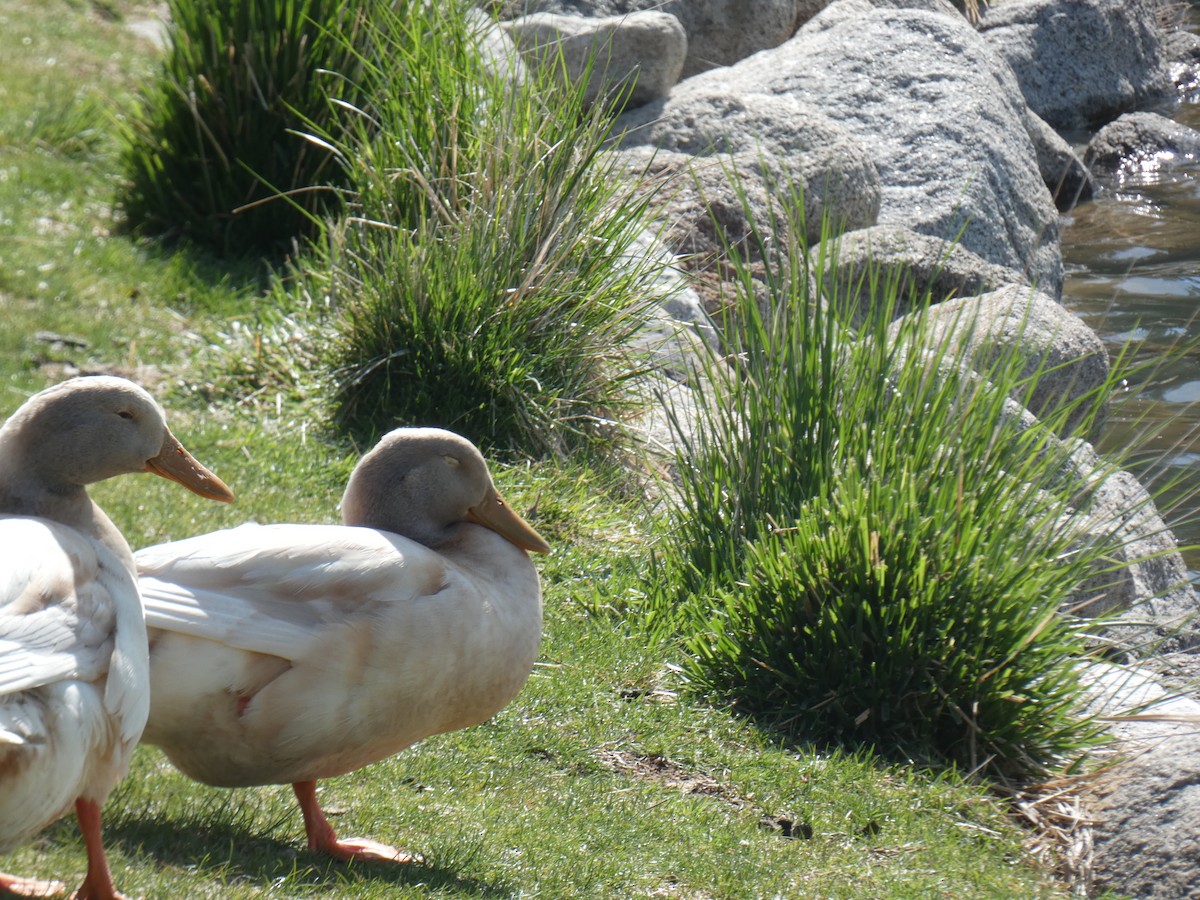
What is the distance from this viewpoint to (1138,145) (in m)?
14.7

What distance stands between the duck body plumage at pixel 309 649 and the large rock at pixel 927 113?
20.3 feet

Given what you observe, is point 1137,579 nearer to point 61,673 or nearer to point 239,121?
point 61,673

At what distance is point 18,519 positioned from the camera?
10.1 ft

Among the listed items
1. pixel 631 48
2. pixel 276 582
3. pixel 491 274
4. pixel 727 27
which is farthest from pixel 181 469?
pixel 727 27

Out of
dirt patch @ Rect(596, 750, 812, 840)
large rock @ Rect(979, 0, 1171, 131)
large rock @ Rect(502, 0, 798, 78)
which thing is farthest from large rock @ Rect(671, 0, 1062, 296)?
dirt patch @ Rect(596, 750, 812, 840)

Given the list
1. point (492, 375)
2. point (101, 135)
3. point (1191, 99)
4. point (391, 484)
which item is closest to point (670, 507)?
point (492, 375)

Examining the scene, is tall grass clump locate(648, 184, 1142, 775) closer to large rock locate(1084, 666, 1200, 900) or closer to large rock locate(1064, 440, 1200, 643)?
large rock locate(1084, 666, 1200, 900)

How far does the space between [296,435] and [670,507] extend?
1993mm

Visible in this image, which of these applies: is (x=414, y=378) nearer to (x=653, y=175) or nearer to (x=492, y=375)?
(x=492, y=375)

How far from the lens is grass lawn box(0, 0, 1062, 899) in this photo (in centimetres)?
350

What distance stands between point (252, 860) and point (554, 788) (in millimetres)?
1123

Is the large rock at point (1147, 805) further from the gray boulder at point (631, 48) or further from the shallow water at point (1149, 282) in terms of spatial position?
the gray boulder at point (631, 48)

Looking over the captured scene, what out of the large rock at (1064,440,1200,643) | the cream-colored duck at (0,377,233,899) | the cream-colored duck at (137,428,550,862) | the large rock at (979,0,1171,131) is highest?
the large rock at (979,0,1171,131)

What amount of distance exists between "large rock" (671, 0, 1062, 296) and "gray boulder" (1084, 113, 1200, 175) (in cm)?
353
